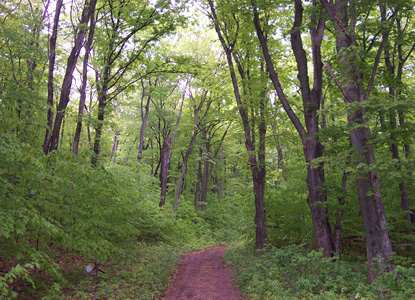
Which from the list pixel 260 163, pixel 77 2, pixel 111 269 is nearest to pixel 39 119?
pixel 111 269

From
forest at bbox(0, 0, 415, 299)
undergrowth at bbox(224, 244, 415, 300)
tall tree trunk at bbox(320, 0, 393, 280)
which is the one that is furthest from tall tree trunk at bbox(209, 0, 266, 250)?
tall tree trunk at bbox(320, 0, 393, 280)

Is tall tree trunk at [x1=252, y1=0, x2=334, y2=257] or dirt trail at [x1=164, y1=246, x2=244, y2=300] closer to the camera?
dirt trail at [x1=164, y1=246, x2=244, y2=300]

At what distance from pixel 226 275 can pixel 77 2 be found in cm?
1153

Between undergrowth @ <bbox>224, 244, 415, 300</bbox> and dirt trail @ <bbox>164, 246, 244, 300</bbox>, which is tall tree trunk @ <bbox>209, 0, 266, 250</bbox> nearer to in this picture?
dirt trail @ <bbox>164, 246, 244, 300</bbox>

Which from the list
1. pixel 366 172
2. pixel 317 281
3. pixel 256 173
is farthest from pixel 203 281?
pixel 366 172

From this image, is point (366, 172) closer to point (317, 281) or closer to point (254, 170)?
point (317, 281)

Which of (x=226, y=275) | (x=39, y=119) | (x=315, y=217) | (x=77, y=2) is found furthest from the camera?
(x=77, y=2)

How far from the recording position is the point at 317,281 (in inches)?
239

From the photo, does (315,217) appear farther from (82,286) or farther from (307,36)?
(307,36)

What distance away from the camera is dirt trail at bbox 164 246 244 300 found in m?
7.71

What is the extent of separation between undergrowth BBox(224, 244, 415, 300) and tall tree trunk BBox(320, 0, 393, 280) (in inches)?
21.6

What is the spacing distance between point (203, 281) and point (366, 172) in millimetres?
6020

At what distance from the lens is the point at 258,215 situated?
38.9 feet

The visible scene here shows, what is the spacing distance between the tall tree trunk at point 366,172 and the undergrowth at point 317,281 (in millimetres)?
549
